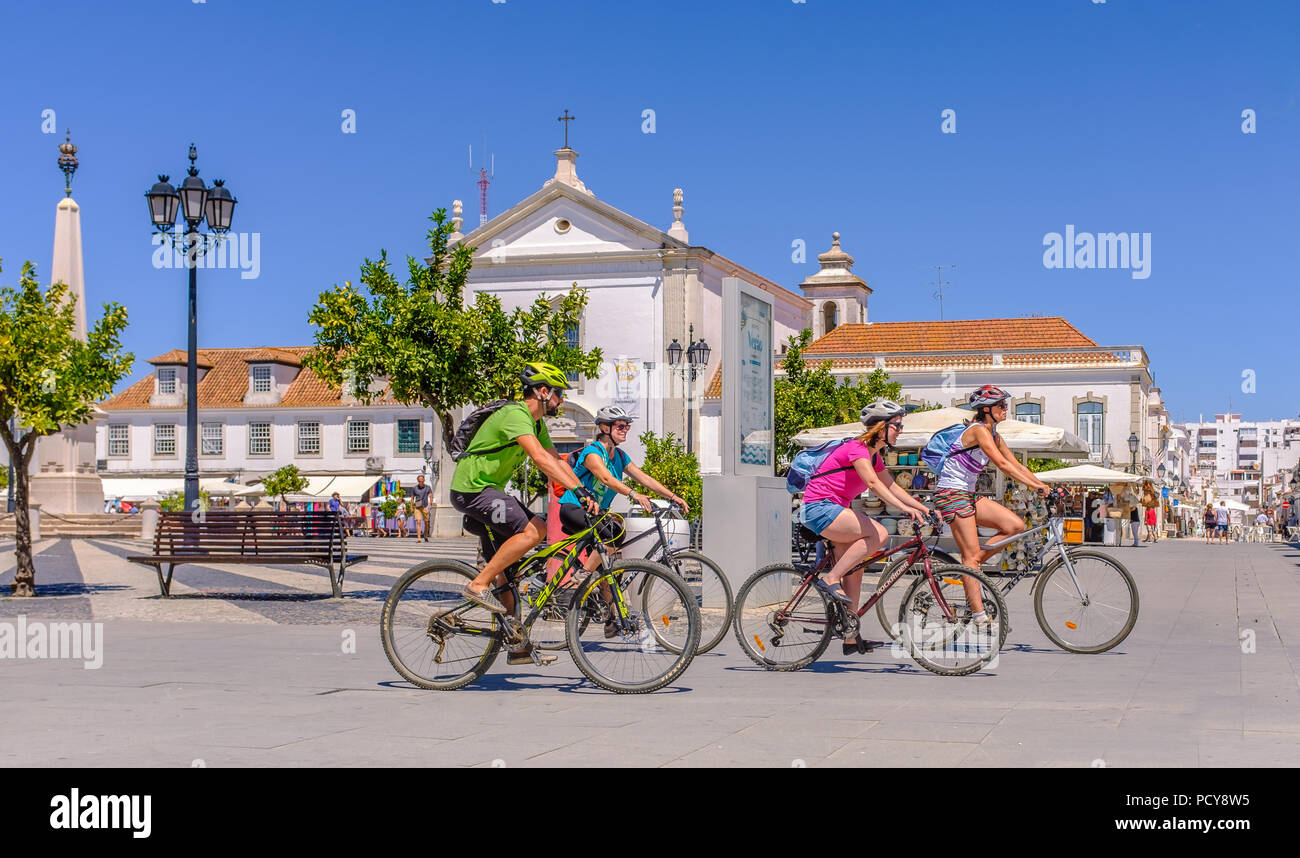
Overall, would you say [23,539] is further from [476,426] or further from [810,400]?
[810,400]

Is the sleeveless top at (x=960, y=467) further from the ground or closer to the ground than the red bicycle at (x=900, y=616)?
further from the ground

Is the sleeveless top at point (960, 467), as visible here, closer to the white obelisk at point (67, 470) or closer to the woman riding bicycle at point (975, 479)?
the woman riding bicycle at point (975, 479)

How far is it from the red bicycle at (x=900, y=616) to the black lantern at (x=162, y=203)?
11131 mm

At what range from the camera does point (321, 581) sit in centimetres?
1800

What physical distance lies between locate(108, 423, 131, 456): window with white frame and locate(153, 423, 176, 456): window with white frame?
1.37 meters

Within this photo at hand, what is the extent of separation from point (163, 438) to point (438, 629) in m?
59.4

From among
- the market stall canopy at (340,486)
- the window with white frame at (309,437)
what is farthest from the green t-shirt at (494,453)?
the window with white frame at (309,437)

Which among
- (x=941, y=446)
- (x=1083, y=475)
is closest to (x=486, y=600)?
(x=941, y=446)

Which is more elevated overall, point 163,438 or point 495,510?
point 163,438

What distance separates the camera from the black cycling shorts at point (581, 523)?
8.20 metres

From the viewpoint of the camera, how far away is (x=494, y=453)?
7.57 metres

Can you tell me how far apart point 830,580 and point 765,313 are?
561 centimetres

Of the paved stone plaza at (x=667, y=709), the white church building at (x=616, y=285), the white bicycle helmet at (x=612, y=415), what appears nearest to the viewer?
the paved stone plaza at (x=667, y=709)
